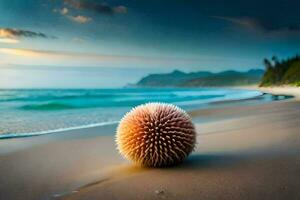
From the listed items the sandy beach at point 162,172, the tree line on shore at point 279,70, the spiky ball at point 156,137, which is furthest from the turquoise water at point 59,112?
the tree line on shore at point 279,70

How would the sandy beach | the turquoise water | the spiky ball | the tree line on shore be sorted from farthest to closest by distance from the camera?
the tree line on shore < the turquoise water < the spiky ball < the sandy beach

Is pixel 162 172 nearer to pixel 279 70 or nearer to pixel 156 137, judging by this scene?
pixel 156 137

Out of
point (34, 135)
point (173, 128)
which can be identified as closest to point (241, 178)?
point (173, 128)

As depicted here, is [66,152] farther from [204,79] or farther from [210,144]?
[204,79]

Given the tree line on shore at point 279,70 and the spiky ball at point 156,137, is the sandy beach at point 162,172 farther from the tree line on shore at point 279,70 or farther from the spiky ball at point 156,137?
the tree line on shore at point 279,70

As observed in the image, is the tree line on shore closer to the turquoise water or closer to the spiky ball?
the turquoise water

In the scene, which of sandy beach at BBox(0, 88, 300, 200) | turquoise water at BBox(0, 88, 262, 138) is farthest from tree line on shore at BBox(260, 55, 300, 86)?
sandy beach at BBox(0, 88, 300, 200)
